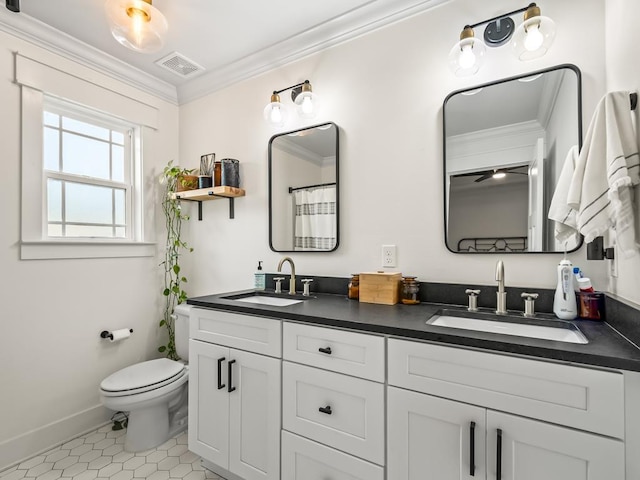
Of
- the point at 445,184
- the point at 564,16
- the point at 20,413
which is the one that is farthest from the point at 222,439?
the point at 564,16

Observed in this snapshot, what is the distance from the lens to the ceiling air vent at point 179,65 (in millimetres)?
2277

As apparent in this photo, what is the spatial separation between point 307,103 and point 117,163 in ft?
5.09

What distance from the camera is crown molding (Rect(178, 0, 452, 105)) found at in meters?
A: 1.76

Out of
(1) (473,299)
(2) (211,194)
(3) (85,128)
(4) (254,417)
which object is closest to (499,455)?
(1) (473,299)

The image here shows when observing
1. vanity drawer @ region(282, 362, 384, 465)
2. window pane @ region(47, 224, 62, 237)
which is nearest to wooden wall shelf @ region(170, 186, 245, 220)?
window pane @ region(47, 224, 62, 237)

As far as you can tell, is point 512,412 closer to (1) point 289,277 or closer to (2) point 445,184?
(2) point 445,184

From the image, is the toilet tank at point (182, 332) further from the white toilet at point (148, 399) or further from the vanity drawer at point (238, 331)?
the vanity drawer at point (238, 331)

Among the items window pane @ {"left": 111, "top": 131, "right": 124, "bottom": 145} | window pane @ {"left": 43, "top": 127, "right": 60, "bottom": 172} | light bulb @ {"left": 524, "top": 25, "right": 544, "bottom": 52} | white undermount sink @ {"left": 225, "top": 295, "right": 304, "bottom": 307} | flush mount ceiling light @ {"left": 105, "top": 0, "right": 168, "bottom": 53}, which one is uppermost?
flush mount ceiling light @ {"left": 105, "top": 0, "right": 168, "bottom": 53}

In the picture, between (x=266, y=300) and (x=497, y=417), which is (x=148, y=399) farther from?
(x=497, y=417)

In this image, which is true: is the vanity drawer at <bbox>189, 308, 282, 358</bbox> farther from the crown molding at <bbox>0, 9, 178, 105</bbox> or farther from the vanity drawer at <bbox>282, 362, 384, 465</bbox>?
the crown molding at <bbox>0, 9, 178, 105</bbox>

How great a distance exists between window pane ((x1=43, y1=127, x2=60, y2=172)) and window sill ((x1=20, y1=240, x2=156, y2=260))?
0.50 meters

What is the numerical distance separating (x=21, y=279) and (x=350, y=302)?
1904 mm

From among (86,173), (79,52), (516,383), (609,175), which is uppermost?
(79,52)

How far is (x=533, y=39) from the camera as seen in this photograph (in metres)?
1.35
